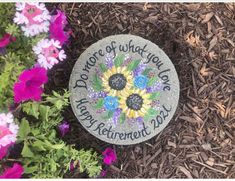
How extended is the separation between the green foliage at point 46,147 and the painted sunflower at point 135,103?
350 millimetres

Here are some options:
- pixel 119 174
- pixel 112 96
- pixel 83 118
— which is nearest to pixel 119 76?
pixel 112 96

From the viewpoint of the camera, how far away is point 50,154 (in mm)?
2266

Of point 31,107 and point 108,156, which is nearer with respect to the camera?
point 31,107

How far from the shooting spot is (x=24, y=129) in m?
2.08

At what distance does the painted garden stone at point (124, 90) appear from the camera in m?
2.58

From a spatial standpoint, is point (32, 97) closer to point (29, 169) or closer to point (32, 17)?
point (32, 17)

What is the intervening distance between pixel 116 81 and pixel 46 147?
2.07 ft

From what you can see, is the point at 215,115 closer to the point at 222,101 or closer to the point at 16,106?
the point at 222,101

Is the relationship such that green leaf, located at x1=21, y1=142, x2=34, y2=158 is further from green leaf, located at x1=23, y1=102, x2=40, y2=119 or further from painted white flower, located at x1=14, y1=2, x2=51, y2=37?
painted white flower, located at x1=14, y1=2, x2=51, y2=37

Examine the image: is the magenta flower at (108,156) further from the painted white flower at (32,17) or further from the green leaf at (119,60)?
the painted white flower at (32,17)

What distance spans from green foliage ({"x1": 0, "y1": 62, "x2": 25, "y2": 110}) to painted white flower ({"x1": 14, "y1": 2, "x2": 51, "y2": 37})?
0.17 meters

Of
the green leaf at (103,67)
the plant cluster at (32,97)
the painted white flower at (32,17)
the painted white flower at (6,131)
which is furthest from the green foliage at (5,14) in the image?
the painted white flower at (6,131)

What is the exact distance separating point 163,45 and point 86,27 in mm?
495

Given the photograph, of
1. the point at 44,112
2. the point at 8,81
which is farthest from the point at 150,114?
the point at 8,81
